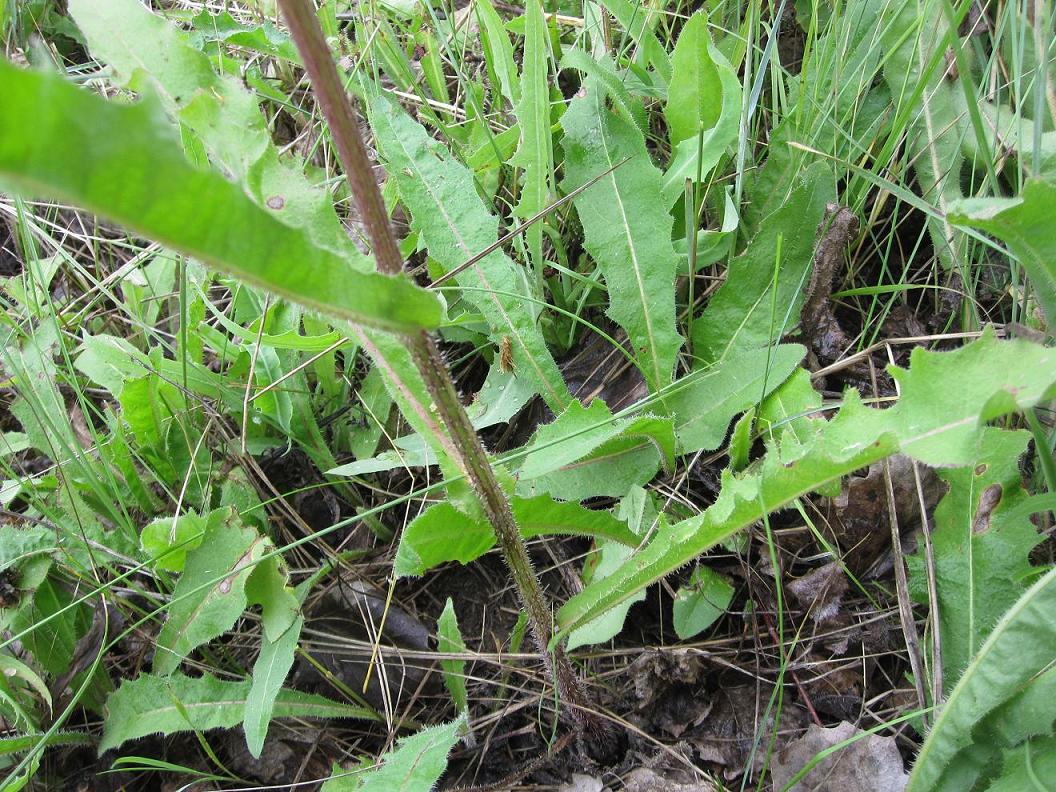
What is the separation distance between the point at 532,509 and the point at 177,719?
32.9 inches

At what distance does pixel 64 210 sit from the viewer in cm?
249

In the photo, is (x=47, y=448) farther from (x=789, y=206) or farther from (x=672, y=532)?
(x=789, y=206)

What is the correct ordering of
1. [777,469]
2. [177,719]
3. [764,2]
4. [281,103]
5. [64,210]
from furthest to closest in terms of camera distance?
1. [64,210]
2. [281,103]
3. [764,2]
4. [177,719]
5. [777,469]

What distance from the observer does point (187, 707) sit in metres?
1.54

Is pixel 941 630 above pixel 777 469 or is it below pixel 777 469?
below

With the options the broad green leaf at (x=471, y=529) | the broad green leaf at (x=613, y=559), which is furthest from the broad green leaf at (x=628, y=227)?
the broad green leaf at (x=471, y=529)

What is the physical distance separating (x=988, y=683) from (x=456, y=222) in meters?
1.28

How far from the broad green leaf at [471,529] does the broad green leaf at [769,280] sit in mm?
519

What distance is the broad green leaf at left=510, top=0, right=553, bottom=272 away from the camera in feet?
5.42

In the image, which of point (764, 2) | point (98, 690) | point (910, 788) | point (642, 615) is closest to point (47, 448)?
point (98, 690)

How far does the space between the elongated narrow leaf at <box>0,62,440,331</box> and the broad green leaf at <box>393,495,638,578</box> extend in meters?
0.47

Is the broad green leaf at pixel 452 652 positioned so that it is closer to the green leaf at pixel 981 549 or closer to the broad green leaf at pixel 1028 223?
the green leaf at pixel 981 549

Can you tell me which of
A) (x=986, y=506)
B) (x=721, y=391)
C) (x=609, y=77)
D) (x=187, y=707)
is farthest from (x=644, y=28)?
A: (x=187, y=707)

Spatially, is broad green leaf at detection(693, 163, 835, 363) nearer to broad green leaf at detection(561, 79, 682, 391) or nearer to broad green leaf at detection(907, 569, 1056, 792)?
broad green leaf at detection(561, 79, 682, 391)
